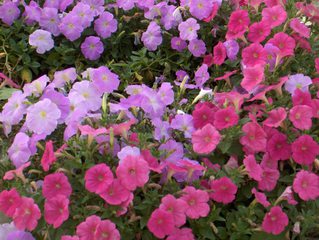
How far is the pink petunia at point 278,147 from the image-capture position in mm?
2318

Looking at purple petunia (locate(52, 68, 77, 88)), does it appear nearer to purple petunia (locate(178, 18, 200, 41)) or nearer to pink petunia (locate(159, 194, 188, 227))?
purple petunia (locate(178, 18, 200, 41))

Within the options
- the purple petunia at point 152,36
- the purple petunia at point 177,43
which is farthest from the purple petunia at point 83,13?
the purple petunia at point 177,43

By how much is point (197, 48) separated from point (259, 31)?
42 centimetres

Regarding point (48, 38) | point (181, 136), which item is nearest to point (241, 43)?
point (181, 136)

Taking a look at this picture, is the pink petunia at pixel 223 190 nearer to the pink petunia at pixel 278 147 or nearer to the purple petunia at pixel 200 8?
the pink petunia at pixel 278 147

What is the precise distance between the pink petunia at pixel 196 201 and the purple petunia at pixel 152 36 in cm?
136

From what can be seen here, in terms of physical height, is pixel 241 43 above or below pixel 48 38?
above

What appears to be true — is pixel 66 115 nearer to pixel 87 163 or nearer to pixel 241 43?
pixel 87 163

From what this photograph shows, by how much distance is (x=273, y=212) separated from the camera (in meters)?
2.12

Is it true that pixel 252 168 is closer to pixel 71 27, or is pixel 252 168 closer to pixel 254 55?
pixel 254 55

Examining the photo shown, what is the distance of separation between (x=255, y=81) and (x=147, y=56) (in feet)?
3.43

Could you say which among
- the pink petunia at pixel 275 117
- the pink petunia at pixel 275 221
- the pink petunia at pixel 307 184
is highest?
the pink petunia at pixel 275 117

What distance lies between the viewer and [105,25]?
330 centimetres

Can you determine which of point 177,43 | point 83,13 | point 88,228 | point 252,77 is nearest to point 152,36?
point 177,43
